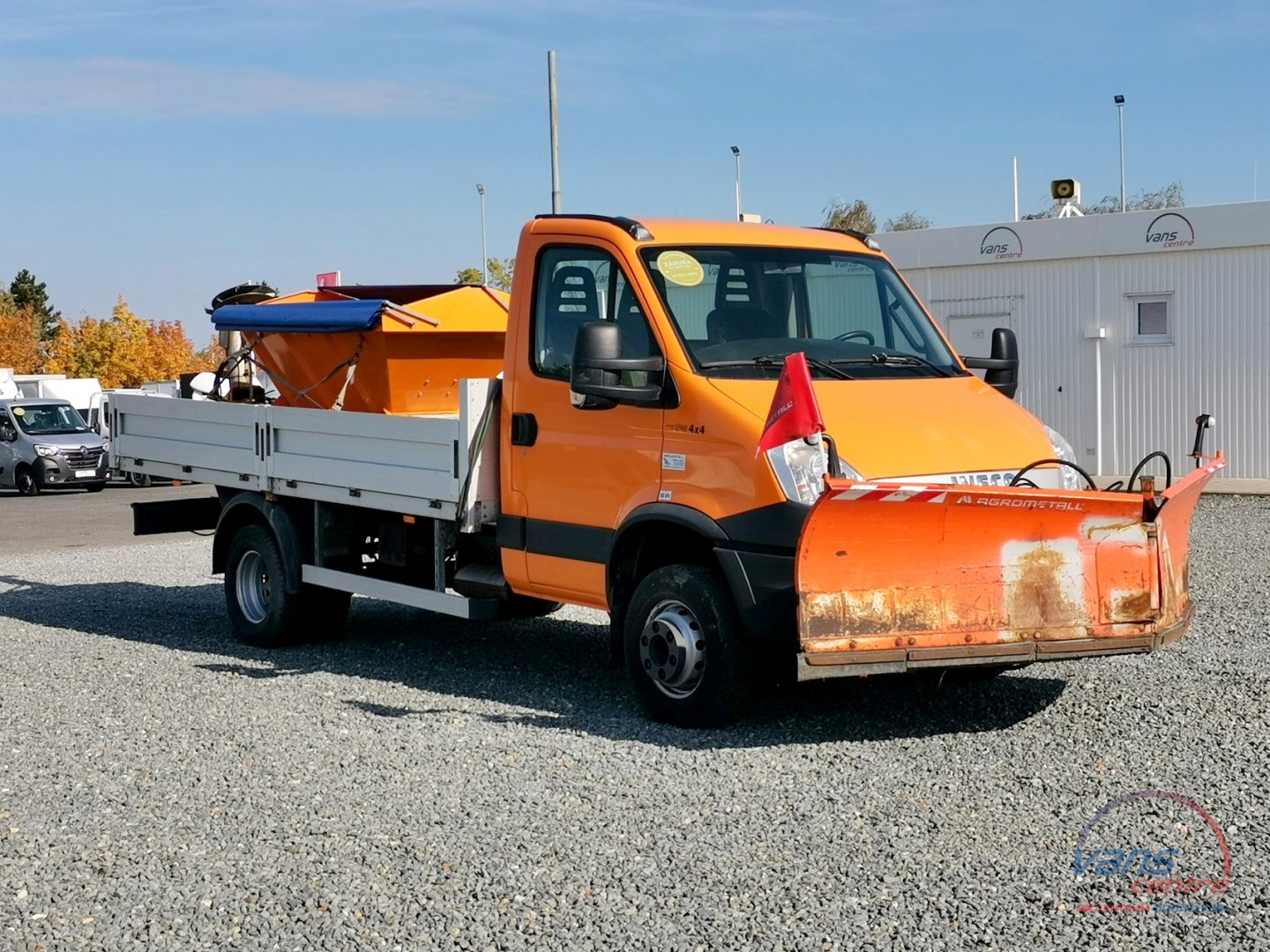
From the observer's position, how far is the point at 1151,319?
2184cm

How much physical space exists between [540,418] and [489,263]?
54771 millimetres

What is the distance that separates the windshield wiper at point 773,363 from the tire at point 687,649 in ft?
A: 3.21

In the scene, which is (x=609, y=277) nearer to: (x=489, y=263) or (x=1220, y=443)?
(x=1220, y=443)

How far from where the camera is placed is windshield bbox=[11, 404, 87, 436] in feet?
101

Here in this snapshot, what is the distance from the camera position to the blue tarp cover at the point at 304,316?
947 cm

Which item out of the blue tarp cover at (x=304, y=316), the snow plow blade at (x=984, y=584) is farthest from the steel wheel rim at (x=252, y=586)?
the snow plow blade at (x=984, y=584)

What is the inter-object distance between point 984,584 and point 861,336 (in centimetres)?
181

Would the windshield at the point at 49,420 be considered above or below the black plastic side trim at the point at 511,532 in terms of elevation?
above

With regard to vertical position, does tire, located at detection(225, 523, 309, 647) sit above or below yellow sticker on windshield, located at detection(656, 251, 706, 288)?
below

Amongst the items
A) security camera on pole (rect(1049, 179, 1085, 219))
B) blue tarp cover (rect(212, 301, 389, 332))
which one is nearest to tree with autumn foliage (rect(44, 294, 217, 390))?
security camera on pole (rect(1049, 179, 1085, 219))

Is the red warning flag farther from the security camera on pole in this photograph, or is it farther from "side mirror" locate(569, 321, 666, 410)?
the security camera on pole

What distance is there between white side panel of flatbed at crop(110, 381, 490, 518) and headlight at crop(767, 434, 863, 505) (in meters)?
2.20

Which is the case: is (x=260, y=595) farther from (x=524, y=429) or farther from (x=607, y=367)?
(x=607, y=367)

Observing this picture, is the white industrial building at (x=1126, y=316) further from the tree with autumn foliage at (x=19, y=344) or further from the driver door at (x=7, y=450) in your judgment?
the tree with autumn foliage at (x=19, y=344)
